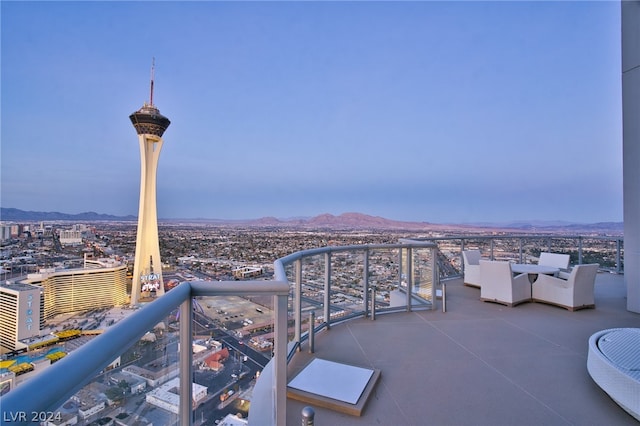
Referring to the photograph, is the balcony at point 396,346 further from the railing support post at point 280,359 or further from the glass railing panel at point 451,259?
the glass railing panel at point 451,259

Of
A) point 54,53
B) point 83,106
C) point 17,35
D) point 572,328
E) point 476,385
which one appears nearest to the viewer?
point 476,385

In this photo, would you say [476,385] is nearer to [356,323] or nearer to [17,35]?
[356,323]

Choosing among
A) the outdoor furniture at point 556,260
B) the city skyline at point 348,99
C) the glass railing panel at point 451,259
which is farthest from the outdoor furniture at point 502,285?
the city skyline at point 348,99

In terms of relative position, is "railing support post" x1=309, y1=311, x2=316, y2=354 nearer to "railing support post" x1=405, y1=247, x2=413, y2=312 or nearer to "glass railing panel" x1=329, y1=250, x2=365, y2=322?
"glass railing panel" x1=329, y1=250, x2=365, y2=322

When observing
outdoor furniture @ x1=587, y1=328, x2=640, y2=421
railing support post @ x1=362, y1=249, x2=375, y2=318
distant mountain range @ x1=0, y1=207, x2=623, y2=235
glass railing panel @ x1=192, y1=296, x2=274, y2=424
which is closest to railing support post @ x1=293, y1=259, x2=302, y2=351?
railing support post @ x1=362, y1=249, x2=375, y2=318

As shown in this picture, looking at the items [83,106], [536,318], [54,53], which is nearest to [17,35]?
[54,53]

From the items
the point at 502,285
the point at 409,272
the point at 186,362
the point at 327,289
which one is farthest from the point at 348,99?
the point at 186,362
